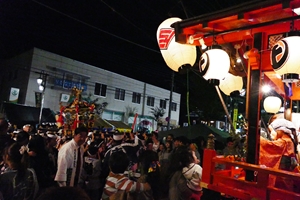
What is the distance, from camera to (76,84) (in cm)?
2927

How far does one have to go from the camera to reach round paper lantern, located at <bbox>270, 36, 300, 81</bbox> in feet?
10.6

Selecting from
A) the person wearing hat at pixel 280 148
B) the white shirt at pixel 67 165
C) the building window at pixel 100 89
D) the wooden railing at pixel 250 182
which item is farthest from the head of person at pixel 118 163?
the building window at pixel 100 89

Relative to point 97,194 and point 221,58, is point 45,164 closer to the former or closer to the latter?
point 97,194

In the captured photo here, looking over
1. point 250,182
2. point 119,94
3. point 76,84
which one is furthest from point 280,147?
point 119,94

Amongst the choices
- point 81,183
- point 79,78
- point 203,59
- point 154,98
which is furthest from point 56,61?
point 203,59

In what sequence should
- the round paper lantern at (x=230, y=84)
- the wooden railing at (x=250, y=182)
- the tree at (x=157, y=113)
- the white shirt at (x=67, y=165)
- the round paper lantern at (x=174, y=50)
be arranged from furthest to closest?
the tree at (x=157, y=113)
the round paper lantern at (x=230, y=84)
the round paper lantern at (x=174, y=50)
the white shirt at (x=67, y=165)
the wooden railing at (x=250, y=182)

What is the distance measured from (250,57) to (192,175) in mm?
2163

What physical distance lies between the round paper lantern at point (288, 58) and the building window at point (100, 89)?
97.4 feet

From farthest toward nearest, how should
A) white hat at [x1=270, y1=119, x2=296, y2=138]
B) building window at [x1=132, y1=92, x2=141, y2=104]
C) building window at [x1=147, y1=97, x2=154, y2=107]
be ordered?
building window at [x1=147, y1=97, x2=154, y2=107], building window at [x1=132, y1=92, x2=141, y2=104], white hat at [x1=270, y1=119, x2=296, y2=138]

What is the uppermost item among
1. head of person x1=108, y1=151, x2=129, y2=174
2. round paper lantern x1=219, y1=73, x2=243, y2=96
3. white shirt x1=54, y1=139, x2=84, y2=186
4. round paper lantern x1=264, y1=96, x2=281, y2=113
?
round paper lantern x1=219, y1=73, x2=243, y2=96

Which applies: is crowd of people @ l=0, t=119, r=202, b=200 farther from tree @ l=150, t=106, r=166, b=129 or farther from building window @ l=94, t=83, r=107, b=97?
tree @ l=150, t=106, r=166, b=129

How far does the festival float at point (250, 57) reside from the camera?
3207 millimetres

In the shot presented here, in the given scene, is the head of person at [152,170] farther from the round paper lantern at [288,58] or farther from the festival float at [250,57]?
the round paper lantern at [288,58]

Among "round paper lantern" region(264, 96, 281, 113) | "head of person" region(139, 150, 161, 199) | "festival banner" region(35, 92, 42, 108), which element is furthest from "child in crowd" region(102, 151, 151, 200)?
"festival banner" region(35, 92, 42, 108)
